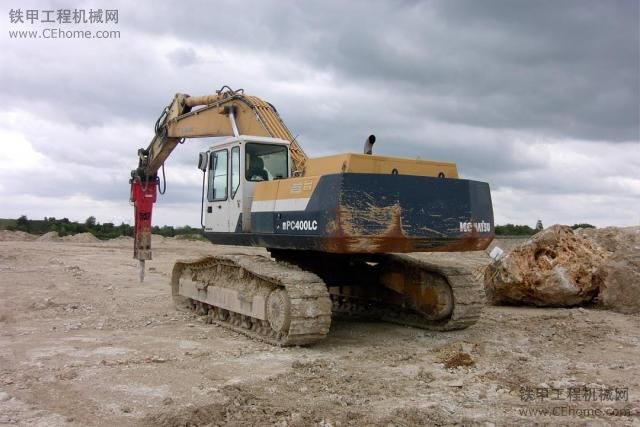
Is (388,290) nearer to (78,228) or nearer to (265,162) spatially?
(265,162)

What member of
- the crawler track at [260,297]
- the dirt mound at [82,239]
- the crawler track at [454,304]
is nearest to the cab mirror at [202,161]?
the crawler track at [260,297]

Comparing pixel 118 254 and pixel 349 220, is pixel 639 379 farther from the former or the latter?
pixel 118 254

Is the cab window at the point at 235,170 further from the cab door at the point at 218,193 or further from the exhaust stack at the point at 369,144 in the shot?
the exhaust stack at the point at 369,144

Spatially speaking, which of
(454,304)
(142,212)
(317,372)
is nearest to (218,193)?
(454,304)

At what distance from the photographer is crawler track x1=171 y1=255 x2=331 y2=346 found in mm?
7512

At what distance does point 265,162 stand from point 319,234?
2489 mm

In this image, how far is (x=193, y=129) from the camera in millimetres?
12609

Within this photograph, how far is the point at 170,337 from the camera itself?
8445mm

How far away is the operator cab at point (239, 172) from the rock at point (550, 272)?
190 inches

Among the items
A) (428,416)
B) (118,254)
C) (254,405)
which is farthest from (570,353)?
(118,254)

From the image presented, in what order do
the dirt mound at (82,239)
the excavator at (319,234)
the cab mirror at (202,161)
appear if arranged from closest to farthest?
the excavator at (319,234) → the cab mirror at (202,161) → the dirt mound at (82,239)

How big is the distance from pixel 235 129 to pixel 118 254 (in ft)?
48.3

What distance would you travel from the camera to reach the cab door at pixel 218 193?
9.57m

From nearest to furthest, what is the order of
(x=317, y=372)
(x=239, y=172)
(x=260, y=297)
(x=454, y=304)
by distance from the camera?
1. (x=317, y=372)
2. (x=260, y=297)
3. (x=454, y=304)
4. (x=239, y=172)
